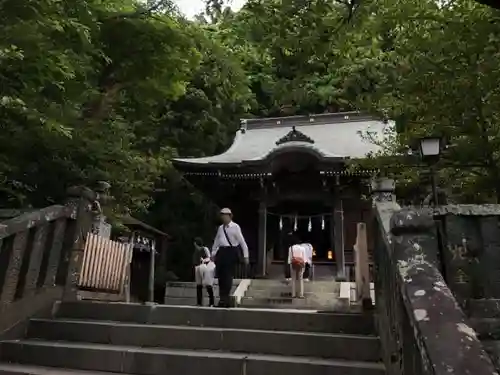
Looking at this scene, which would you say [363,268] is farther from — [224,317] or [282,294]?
[282,294]

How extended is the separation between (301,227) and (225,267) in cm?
1219

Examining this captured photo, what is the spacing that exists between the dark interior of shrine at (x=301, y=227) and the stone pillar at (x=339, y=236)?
60 centimetres

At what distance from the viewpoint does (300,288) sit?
13.1m

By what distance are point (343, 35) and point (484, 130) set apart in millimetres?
2713

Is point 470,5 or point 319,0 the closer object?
point 319,0

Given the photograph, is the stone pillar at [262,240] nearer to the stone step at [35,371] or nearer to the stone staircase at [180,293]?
the stone staircase at [180,293]

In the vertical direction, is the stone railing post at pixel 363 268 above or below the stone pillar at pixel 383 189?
below

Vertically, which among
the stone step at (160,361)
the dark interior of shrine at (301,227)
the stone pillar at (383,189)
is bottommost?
the stone step at (160,361)

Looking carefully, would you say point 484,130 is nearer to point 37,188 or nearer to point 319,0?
point 319,0

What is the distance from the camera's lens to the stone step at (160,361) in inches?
170

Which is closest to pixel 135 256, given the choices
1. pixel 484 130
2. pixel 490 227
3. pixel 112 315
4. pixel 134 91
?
pixel 134 91

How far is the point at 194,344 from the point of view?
5.04 m

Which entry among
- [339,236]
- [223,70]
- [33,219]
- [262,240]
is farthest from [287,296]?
[33,219]

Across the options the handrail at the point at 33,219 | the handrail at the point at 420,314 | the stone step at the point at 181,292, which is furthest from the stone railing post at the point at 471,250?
the stone step at the point at 181,292
